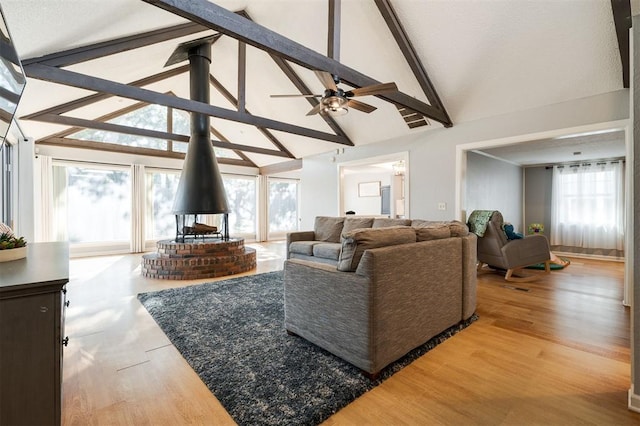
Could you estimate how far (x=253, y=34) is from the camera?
2184 millimetres

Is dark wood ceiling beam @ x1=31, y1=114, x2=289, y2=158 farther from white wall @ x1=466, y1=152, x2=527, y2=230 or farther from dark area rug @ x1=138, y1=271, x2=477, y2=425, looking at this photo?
white wall @ x1=466, y1=152, x2=527, y2=230

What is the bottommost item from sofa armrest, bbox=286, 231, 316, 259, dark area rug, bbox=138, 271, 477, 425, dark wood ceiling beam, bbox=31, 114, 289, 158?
dark area rug, bbox=138, 271, 477, 425

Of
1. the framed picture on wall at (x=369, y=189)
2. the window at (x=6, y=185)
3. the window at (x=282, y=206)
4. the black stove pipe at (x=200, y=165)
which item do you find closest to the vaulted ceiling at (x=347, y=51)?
the black stove pipe at (x=200, y=165)

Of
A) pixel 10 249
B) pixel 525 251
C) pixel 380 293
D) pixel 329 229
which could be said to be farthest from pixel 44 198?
pixel 525 251

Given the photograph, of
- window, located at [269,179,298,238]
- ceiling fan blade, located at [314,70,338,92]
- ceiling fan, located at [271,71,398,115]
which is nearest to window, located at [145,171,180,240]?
window, located at [269,179,298,238]

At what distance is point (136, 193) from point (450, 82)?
665 cm

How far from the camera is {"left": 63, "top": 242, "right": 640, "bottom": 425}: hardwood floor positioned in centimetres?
145

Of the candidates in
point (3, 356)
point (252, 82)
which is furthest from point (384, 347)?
point (252, 82)

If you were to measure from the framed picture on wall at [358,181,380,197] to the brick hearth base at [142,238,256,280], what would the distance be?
219 inches

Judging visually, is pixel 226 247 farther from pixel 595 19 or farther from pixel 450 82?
pixel 595 19

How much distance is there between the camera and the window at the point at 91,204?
580 cm

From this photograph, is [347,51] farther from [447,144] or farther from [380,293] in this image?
[380,293]

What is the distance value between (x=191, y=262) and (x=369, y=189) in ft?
20.8

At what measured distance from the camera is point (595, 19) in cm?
273
